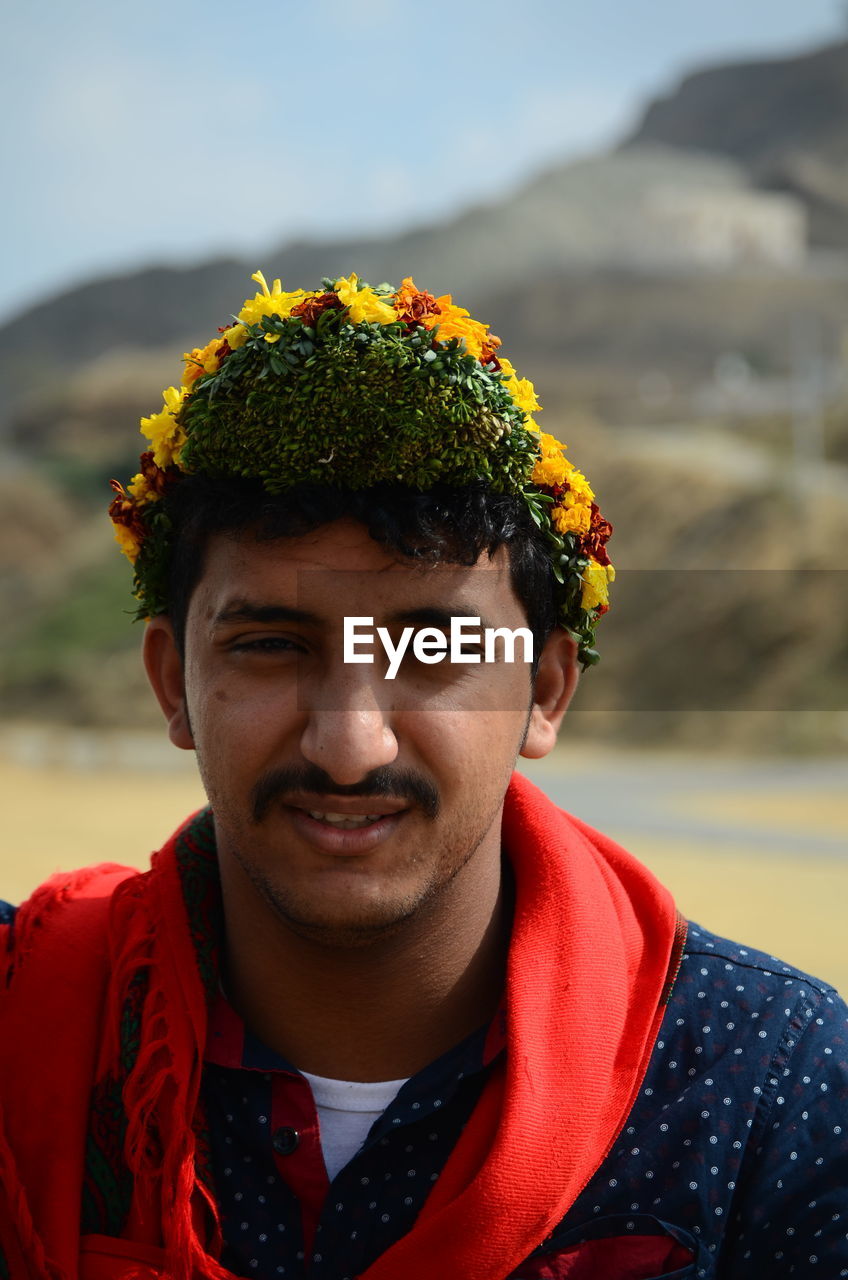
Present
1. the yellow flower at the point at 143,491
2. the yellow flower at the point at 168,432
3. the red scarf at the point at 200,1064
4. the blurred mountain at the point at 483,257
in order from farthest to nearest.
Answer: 1. the blurred mountain at the point at 483,257
2. the yellow flower at the point at 143,491
3. the yellow flower at the point at 168,432
4. the red scarf at the point at 200,1064

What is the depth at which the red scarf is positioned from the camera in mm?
2045

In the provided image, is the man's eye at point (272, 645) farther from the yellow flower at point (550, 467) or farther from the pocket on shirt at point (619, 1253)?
the pocket on shirt at point (619, 1253)

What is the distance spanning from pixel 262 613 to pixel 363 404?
338mm

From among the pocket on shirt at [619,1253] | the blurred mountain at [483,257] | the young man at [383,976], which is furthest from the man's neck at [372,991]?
the blurred mountain at [483,257]

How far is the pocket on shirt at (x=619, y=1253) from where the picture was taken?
207 centimetres

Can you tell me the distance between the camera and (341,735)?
2061 mm

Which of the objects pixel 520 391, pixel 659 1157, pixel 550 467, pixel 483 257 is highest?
pixel 483 257

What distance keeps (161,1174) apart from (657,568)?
110ft

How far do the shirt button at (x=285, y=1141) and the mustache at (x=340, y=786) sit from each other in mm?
465

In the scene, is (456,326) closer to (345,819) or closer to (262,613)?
(262,613)

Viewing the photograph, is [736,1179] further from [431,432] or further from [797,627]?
[797,627]

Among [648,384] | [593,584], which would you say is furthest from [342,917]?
[648,384]

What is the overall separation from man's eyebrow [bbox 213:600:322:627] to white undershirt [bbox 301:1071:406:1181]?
710 mm

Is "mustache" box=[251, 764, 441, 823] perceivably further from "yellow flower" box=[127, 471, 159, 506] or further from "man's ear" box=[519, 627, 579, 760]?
"yellow flower" box=[127, 471, 159, 506]
